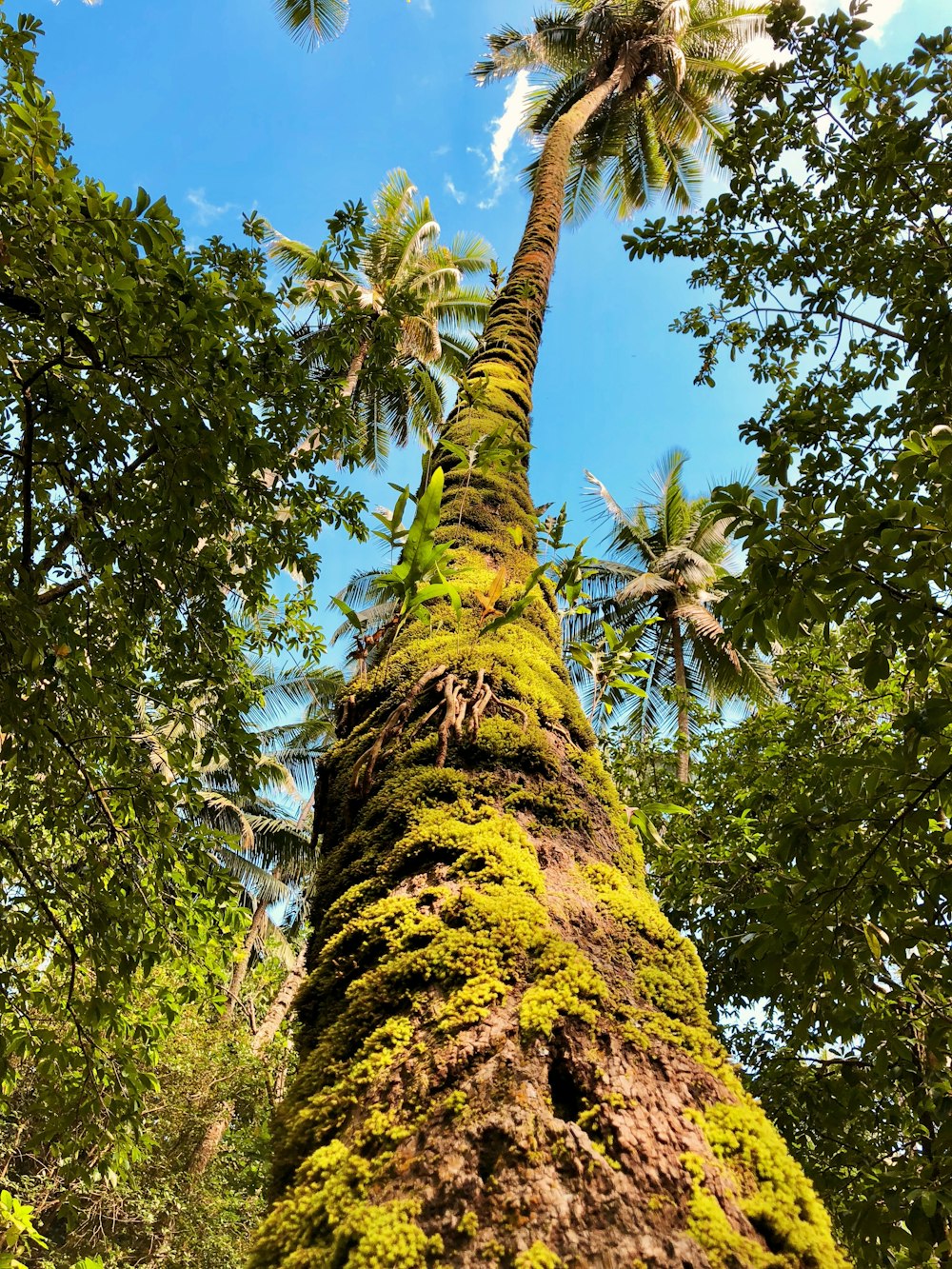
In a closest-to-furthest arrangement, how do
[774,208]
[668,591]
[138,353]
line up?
[138,353]
[774,208]
[668,591]

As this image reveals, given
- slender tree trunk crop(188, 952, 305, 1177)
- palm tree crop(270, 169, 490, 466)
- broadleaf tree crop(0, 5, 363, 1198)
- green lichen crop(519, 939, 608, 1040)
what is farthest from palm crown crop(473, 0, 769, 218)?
slender tree trunk crop(188, 952, 305, 1177)

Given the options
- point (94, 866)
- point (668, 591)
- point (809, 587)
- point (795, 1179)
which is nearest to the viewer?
point (795, 1179)

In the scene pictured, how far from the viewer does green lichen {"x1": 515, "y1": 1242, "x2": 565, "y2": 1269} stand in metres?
0.80

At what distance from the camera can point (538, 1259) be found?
811 mm

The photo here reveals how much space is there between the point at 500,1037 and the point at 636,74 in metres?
12.8

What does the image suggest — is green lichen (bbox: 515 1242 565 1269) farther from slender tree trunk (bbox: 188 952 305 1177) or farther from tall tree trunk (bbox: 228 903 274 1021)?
tall tree trunk (bbox: 228 903 274 1021)

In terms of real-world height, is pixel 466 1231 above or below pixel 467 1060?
below

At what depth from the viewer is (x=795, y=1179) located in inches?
40.0

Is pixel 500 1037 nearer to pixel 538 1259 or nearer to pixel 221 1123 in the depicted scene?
pixel 538 1259

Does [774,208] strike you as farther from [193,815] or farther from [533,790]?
[193,815]

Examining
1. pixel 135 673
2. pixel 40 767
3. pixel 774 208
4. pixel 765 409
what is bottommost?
pixel 40 767

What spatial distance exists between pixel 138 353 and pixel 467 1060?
2.41 meters

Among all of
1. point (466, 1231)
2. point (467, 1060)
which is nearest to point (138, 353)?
point (467, 1060)

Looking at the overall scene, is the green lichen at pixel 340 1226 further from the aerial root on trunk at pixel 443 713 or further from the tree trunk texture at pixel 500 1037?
the aerial root on trunk at pixel 443 713
